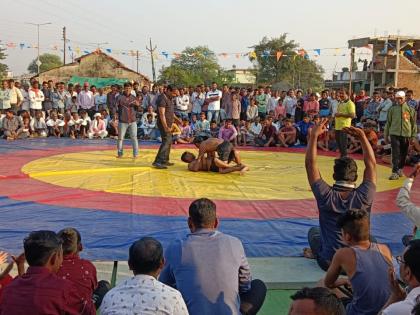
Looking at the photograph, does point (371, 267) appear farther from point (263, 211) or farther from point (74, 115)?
point (74, 115)

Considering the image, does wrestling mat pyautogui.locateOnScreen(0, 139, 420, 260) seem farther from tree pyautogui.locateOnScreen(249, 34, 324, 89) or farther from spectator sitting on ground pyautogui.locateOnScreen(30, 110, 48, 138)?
tree pyautogui.locateOnScreen(249, 34, 324, 89)

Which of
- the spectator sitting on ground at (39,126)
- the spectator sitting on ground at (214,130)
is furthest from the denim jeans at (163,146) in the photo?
the spectator sitting on ground at (39,126)

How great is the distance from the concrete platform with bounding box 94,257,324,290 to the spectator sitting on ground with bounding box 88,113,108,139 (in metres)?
11.9

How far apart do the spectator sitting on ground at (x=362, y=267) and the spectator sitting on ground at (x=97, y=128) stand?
45.4 ft

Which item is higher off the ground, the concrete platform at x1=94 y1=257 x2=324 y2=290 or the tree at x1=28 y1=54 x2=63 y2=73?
the tree at x1=28 y1=54 x2=63 y2=73

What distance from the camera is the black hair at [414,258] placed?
2.54 meters

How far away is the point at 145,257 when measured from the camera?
2814 mm

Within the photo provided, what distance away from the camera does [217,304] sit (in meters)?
2.98

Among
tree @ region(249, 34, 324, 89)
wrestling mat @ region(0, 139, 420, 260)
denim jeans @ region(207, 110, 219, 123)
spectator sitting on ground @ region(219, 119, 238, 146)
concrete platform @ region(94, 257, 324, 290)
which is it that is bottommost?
concrete platform @ region(94, 257, 324, 290)

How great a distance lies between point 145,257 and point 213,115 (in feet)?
48.5

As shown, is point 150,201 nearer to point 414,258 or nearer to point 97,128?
point 414,258

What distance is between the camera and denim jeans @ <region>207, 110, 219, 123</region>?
17.2 metres

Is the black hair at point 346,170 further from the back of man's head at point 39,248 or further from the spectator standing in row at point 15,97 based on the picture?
the spectator standing in row at point 15,97

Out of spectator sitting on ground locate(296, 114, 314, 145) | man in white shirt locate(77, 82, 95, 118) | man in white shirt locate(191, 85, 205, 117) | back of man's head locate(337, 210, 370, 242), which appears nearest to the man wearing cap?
spectator sitting on ground locate(296, 114, 314, 145)
